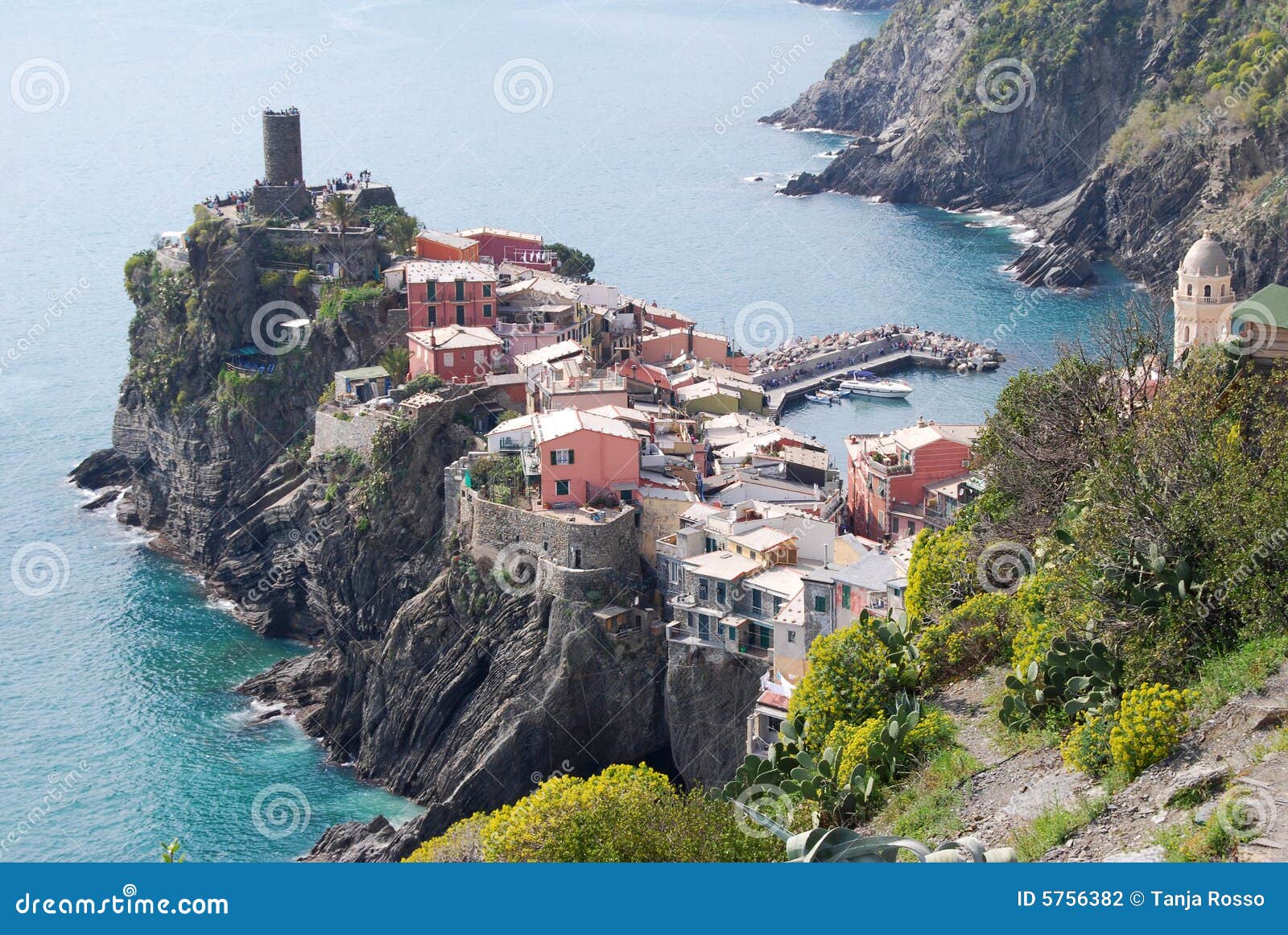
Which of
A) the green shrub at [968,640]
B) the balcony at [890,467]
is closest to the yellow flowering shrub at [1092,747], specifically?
the green shrub at [968,640]

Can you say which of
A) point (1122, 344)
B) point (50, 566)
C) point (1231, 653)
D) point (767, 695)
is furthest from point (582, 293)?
point (1231, 653)

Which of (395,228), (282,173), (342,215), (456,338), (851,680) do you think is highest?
(282,173)

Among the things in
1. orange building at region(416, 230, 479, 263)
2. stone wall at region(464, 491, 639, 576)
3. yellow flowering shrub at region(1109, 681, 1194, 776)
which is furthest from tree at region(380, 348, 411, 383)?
yellow flowering shrub at region(1109, 681, 1194, 776)

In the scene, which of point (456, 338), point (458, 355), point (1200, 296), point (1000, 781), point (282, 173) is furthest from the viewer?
point (282, 173)

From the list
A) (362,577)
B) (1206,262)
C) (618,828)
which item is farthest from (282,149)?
(618,828)

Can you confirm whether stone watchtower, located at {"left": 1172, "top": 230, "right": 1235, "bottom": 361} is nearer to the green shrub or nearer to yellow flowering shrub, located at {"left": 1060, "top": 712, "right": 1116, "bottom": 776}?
the green shrub

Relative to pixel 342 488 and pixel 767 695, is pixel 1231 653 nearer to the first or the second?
pixel 767 695

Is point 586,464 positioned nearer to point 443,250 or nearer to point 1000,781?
point 443,250
